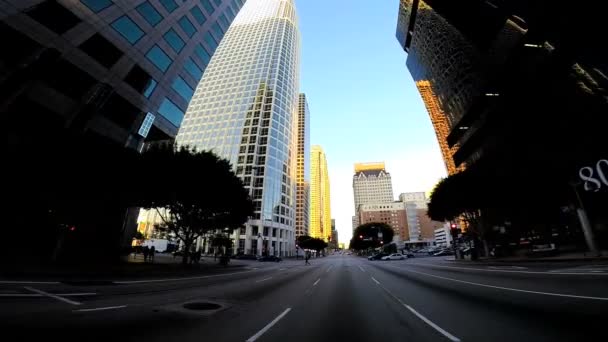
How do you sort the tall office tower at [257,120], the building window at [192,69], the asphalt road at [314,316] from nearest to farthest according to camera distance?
1. the asphalt road at [314,316]
2. the building window at [192,69]
3. the tall office tower at [257,120]

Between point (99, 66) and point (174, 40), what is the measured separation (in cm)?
1144

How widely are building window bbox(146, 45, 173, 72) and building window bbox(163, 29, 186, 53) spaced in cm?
189

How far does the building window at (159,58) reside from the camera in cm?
2949

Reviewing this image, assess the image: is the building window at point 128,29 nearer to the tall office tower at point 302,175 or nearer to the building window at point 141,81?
the building window at point 141,81

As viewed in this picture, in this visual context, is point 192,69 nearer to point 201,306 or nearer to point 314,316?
point 201,306

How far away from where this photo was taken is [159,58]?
30.8m

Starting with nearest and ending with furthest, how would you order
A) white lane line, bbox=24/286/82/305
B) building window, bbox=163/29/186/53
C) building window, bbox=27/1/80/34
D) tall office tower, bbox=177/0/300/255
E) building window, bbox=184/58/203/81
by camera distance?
white lane line, bbox=24/286/82/305
building window, bbox=27/1/80/34
building window, bbox=163/29/186/53
building window, bbox=184/58/203/81
tall office tower, bbox=177/0/300/255

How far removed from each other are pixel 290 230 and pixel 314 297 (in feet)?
322

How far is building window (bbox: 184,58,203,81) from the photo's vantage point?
36.1 m

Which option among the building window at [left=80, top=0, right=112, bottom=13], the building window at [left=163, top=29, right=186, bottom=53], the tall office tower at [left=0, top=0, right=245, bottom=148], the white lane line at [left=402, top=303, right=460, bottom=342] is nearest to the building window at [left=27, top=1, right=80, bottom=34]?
the tall office tower at [left=0, top=0, right=245, bottom=148]

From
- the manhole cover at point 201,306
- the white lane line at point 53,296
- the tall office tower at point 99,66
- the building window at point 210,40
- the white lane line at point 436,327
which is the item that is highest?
the building window at point 210,40

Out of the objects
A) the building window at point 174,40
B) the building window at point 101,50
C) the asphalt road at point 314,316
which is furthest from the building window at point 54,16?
the asphalt road at point 314,316

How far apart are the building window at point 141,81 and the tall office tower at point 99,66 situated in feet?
0.38

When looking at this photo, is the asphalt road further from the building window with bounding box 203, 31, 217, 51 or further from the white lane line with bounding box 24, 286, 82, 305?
the building window with bounding box 203, 31, 217, 51
